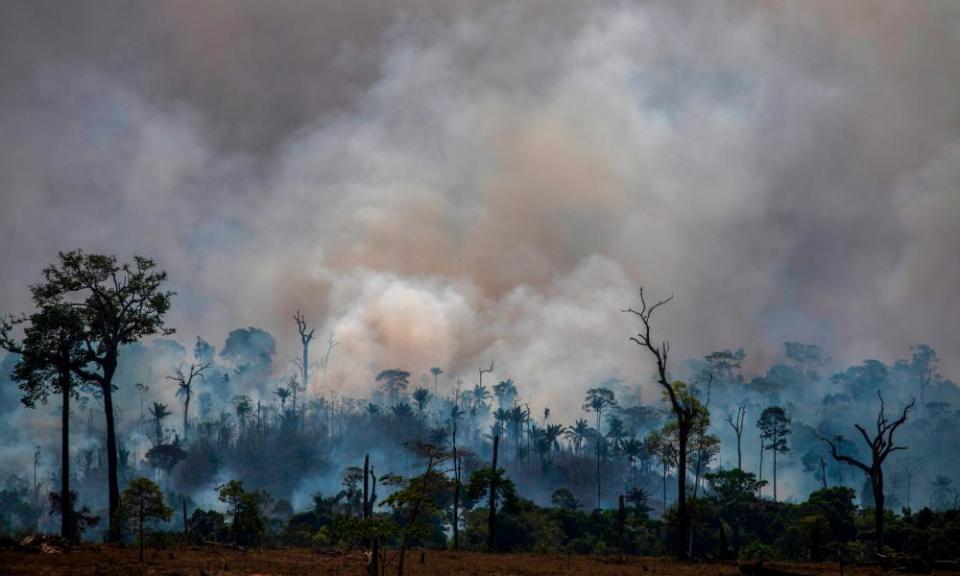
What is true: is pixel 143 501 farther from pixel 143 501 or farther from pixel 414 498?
pixel 414 498

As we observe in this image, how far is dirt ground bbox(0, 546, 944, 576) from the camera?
120ft

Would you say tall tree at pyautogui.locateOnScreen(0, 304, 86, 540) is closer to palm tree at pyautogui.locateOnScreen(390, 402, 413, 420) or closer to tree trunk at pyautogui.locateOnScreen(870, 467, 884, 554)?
tree trunk at pyautogui.locateOnScreen(870, 467, 884, 554)

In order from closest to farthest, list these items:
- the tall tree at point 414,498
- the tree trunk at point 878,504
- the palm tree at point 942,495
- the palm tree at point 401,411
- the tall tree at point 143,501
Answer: the tall tree at point 414,498 < the tall tree at point 143,501 < the tree trunk at point 878,504 < the palm tree at point 942,495 < the palm tree at point 401,411

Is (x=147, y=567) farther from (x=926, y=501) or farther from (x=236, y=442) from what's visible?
(x=926, y=501)

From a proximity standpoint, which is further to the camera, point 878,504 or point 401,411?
point 401,411

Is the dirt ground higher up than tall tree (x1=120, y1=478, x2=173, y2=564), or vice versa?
tall tree (x1=120, y1=478, x2=173, y2=564)

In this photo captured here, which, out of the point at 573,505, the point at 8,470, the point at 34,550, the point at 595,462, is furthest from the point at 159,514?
the point at 8,470

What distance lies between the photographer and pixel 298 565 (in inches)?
1713

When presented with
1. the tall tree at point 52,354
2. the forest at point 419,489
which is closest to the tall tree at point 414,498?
the forest at point 419,489

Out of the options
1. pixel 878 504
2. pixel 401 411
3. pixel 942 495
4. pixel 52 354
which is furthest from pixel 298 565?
pixel 942 495

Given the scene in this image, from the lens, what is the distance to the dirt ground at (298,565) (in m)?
36.6

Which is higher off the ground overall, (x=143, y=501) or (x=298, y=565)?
(x=143, y=501)

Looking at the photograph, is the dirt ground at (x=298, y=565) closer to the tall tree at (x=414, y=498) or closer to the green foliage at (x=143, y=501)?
the green foliage at (x=143, y=501)

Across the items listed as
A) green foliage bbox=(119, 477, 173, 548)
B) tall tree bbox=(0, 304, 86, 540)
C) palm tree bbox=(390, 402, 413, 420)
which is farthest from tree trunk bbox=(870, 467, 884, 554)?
palm tree bbox=(390, 402, 413, 420)
